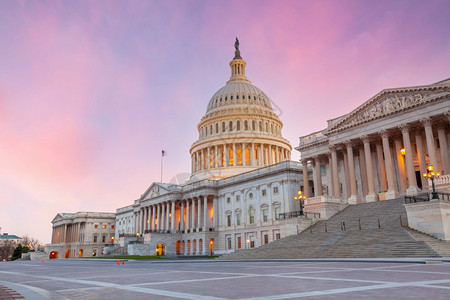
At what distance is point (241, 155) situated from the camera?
105250 mm

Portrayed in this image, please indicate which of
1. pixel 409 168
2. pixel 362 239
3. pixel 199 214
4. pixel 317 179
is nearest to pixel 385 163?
pixel 409 168

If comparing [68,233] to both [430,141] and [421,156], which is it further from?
[430,141]

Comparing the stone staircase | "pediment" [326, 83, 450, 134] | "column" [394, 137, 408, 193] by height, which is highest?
"pediment" [326, 83, 450, 134]

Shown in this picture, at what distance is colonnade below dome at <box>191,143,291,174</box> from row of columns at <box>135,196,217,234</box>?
1648 centimetres

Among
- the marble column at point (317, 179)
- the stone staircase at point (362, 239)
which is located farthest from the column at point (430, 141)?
the marble column at point (317, 179)

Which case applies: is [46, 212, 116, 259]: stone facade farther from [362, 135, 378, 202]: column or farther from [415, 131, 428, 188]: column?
[415, 131, 428, 188]: column

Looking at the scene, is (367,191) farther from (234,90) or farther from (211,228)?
(234,90)

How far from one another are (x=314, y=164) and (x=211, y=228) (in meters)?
31.3

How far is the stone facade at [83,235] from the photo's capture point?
135125 mm

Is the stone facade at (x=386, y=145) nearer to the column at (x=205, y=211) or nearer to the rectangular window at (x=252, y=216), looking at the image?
the rectangular window at (x=252, y=216)

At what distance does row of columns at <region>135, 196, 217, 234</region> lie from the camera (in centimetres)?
8756

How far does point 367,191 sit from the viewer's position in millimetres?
55062

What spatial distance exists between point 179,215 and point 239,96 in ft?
132

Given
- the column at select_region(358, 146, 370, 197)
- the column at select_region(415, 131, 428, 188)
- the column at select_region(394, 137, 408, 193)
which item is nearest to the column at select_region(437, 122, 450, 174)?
the column at select_region(415, 131, 428, 188)
